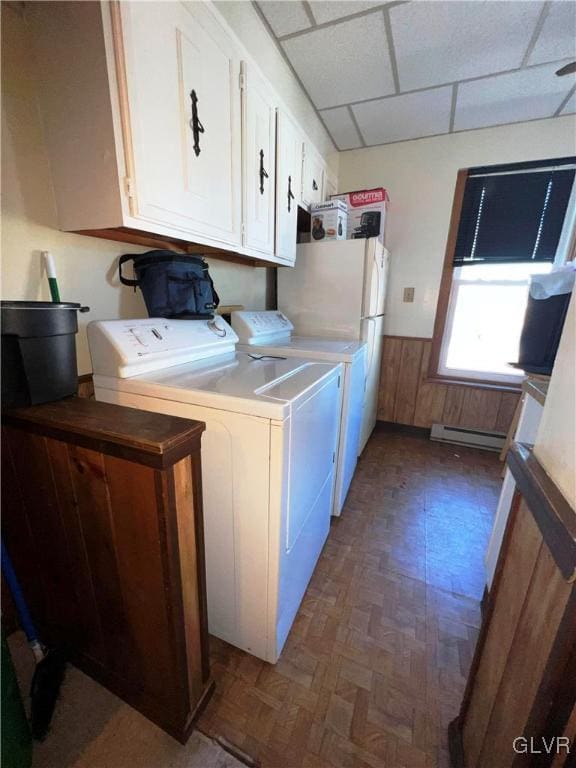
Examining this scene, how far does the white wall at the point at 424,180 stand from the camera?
240cm

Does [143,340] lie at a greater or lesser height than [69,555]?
greater

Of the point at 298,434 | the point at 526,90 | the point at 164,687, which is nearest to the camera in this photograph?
the point at 164,687

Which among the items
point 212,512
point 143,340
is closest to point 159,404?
point 143,340

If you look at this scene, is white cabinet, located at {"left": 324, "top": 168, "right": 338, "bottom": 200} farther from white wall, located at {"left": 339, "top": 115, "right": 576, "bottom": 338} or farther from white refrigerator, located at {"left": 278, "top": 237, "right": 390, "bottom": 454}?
white refrigerator, located at {"left": 278, "top": 237, "right": 390, "bottom": 454}

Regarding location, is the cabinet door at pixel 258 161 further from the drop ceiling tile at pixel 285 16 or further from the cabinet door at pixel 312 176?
the cabinet door at pixel 312 176

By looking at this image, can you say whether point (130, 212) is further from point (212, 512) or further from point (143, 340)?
point (212, 512)

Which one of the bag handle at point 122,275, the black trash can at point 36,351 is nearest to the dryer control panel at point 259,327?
the bag handle at point 122,275

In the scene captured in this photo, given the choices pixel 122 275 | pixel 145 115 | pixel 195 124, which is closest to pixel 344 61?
pixel 195 124

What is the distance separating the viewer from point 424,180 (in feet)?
8.90

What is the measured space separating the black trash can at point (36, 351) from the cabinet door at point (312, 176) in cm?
190

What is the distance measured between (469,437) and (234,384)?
8.99ft

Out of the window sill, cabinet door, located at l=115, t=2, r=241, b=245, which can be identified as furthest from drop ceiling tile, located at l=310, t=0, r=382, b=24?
the window sill

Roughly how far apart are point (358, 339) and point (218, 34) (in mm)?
1628

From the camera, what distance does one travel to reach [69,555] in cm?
94
